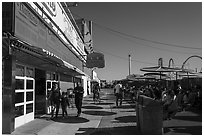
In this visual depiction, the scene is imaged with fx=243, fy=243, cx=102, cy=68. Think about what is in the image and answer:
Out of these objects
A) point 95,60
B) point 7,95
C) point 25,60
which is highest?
point 95,60

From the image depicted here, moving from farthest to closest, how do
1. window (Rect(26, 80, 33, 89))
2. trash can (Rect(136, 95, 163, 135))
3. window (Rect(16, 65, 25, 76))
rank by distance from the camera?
window (Rect(26, 80, 33, 89)) → window (Rect(16, 65, 25, 76)) → trash can (Rect(136, 95, 163, 135))

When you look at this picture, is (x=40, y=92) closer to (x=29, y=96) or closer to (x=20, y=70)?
(x=29, y=96)

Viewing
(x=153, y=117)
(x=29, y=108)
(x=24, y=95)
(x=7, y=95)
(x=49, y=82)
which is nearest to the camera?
(x=153, y=117)

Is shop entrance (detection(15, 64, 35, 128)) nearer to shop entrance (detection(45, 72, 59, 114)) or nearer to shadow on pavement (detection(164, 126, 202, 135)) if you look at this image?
shop entrance (detection(45, 72, 59, 114))

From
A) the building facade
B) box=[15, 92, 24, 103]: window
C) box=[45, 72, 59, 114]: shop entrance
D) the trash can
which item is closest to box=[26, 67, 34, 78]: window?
the building facade

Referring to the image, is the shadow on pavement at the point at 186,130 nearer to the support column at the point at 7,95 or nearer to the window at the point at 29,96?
the support column at the point at 7,95

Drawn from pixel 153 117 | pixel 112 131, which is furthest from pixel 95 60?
pixel 153 117

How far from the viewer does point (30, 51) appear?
6.95 m

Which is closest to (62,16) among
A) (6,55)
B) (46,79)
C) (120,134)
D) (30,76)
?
(46,79)

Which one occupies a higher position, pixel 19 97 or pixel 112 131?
pixel 19 97

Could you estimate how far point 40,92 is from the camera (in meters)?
11.0

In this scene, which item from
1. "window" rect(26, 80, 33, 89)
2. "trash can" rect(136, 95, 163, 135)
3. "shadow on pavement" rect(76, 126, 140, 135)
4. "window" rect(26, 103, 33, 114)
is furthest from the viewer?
"window" rect(26, 80, 33, 89)

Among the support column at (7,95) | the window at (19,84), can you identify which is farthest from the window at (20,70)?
the support column at (7,95)

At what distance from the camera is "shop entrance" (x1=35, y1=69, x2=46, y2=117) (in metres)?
10.9
